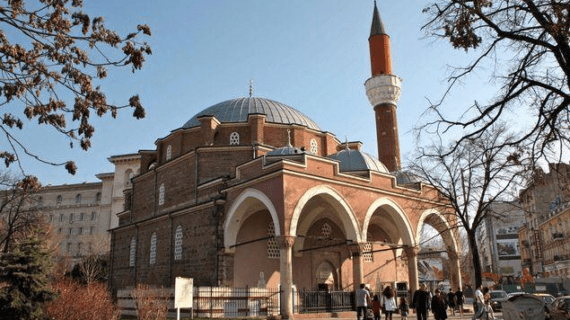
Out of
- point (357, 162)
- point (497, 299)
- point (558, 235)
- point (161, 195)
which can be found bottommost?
point (497, 299)

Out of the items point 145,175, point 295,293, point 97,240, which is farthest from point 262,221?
point 97,240

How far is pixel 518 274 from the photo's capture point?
50.7 metres

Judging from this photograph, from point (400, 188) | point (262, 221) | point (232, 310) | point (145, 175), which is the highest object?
point (145, 175)

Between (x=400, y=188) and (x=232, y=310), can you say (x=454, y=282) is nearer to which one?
(x=400, y=188)

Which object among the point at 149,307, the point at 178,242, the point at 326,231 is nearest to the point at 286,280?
the point at 149,307

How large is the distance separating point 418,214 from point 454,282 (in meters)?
4.21

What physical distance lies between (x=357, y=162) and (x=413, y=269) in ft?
15.6

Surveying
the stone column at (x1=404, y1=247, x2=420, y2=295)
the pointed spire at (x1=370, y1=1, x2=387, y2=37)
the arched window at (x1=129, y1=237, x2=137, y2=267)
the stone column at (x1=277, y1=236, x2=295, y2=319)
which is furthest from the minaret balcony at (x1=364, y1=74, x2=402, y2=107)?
the arched window at (x1=129, y1=237, x2=137, y2=267)

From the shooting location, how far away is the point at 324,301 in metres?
15.9

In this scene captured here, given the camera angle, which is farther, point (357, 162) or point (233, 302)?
point (357, 162)

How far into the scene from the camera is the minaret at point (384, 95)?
80.5 ft

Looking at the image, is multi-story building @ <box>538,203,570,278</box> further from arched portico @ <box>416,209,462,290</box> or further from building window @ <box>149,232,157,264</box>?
building window @ <box>149,232,157,264</box>

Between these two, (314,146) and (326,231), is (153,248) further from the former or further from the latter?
(314,146)

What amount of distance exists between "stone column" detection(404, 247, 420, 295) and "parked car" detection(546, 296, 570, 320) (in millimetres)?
6775
